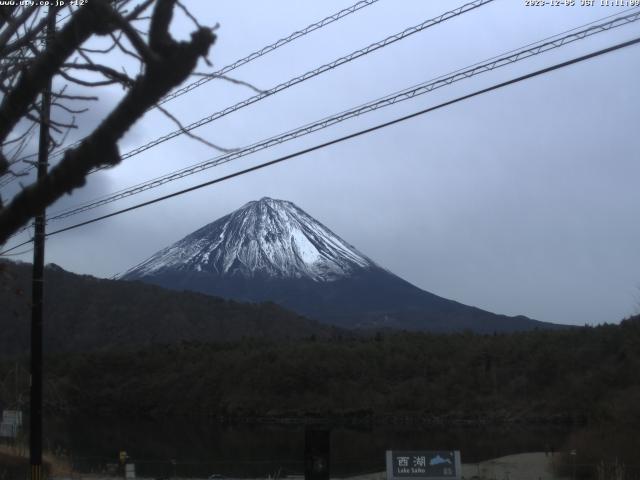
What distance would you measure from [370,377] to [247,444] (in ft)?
89.4

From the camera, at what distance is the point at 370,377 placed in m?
72.0

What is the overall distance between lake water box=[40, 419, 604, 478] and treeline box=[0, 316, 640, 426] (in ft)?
18.9

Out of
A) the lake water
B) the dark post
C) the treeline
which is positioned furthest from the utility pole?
the treeline

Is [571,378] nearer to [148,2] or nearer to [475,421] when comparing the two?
[475,421]

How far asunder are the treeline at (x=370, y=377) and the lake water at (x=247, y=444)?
5.75 meters

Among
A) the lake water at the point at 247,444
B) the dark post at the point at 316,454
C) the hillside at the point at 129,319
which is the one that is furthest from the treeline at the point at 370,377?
the dark post at the point at 316,454

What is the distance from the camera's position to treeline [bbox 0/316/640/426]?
60188 millimetres

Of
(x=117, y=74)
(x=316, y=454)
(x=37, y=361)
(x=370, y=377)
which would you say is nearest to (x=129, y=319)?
(x=370, y=377)

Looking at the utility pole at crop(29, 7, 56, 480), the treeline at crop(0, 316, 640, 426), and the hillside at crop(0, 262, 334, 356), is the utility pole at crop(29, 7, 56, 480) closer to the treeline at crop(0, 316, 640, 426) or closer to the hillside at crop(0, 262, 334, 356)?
the treeline at crop(0, 316, 640, 426)

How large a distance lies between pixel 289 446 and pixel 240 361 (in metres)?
32.5

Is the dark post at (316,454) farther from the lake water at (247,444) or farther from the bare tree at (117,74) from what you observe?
the lake water at (247,444)

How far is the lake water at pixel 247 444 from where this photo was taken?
30.5m

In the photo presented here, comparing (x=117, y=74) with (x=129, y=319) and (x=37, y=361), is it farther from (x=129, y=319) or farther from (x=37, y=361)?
(x=129, y=319)

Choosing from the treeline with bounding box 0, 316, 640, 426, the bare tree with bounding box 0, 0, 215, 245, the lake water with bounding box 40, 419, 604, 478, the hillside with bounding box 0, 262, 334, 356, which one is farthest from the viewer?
the hillside with bounding box 0, 262, 334, 356
